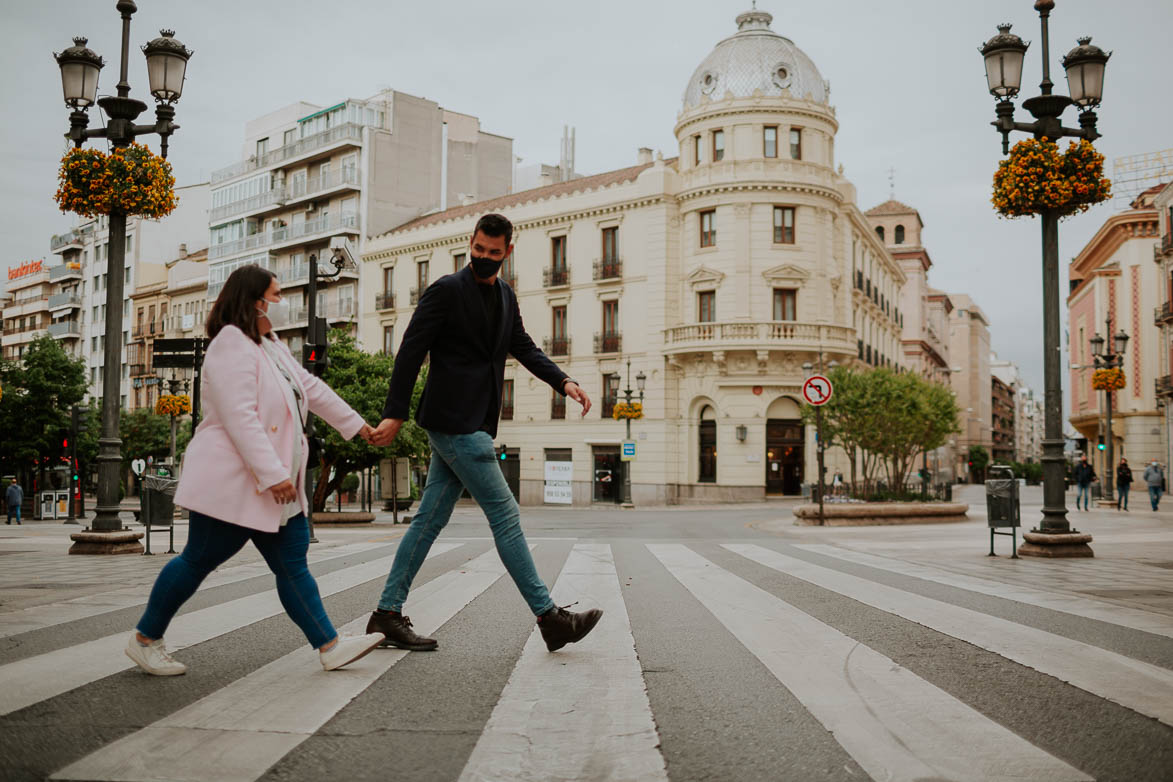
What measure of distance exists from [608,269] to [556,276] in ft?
10.2

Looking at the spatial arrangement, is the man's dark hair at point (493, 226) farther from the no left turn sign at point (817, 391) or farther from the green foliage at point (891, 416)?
the green foliage at point (891, 416)

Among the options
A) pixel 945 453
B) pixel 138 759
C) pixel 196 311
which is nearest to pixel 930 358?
pixel 945 453

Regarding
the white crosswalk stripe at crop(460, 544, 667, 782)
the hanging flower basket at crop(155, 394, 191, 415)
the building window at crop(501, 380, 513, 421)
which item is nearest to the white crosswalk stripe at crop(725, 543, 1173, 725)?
the white crosswalk stripe at crop(460, 544, 667, 782)

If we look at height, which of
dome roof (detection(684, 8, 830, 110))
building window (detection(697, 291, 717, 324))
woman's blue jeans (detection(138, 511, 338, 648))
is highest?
dome roof (detection(684, 8, 830, 110))

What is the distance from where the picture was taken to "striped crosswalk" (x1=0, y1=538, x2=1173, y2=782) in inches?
117

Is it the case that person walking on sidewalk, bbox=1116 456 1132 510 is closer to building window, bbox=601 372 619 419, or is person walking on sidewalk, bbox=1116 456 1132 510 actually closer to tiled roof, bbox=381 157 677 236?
building window, bbox=601 372 619 419

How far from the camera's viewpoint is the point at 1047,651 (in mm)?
4805

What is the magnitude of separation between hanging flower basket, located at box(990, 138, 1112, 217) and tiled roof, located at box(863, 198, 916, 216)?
73.3 metres

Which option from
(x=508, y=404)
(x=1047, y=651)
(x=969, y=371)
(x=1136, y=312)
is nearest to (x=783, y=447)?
(x=508, y=404)

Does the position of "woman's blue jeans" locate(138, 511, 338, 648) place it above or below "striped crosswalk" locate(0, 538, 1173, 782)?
above

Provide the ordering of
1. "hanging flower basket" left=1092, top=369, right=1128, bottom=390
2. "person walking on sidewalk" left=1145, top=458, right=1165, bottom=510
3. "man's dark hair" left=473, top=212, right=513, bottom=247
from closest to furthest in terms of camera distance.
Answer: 1. "man's dark hair" left=473, top=212, right=513, bottom=247
2. "hanging flower basket" left=1092, top=369, right=1128, bottom=390
3. "person walking on sidewalk" left=1145, top=458, right=1165, bottom=510

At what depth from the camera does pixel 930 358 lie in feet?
283

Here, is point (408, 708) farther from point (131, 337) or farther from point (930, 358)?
point (930, 358)

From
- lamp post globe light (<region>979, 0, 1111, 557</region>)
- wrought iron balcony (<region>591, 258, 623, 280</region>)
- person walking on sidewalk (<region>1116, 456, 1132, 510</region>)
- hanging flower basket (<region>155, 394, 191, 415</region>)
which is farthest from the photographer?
wrought iron balcony (<region>591, 258, 623, 280</region>)
